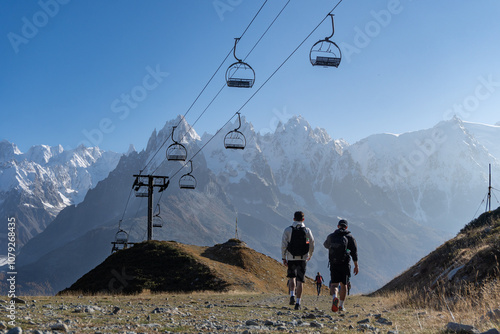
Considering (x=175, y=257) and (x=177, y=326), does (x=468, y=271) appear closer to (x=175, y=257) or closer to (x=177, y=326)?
(x=177, y=326)

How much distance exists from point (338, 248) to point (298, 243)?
4.28 feet

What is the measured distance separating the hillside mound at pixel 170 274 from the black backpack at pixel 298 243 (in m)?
21.7

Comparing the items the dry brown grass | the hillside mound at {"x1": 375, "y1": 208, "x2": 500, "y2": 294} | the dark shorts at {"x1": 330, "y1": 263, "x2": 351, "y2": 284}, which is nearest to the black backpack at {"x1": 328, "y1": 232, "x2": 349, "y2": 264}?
the dark shorts at {"x1": 330, "y1": 263, "x2": 351, "y2": 284}

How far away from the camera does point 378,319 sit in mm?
11992

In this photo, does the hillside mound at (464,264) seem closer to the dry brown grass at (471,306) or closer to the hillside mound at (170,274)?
the dry brown grass at (471,306)

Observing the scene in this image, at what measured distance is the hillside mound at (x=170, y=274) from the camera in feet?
118

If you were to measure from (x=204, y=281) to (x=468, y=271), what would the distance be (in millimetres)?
22370

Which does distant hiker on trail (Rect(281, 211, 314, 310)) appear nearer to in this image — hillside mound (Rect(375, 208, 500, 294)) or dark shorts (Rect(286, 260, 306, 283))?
dark shorts (Rect(286, 260, 306, 283))

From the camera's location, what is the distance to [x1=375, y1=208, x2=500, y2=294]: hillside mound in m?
17.3

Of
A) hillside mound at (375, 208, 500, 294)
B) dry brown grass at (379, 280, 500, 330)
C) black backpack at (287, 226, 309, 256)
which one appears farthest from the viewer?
hillside mound at (375, 208, 500, 294)

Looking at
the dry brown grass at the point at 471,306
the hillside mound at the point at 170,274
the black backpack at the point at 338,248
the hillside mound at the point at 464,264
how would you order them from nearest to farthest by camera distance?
the dry brown grass at the point at 471,306 < the black backpack at the point at 338,248 < the hillside mound at the point at 464,264 < the hillside mound at the point at 170,274

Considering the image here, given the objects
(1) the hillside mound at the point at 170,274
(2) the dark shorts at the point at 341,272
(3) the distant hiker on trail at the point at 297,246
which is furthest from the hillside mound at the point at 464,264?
(1) the hillside mound at the point at 170,274

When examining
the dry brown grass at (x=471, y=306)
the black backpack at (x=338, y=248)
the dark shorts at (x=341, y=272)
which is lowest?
the dry brown grass at (x=471, y=306)

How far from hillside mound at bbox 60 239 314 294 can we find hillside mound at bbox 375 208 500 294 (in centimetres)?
1218
